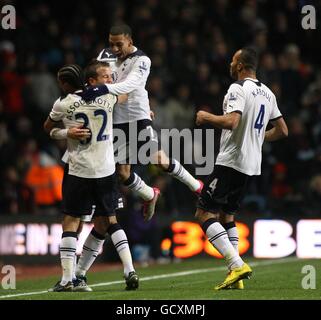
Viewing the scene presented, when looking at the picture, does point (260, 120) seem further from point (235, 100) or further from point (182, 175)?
point (182, 175)

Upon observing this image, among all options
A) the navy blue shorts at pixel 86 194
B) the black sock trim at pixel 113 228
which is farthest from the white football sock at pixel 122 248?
the navy blue shorts at pixel 86 194

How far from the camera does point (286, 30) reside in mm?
20609

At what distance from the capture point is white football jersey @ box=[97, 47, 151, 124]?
1127 centimetres

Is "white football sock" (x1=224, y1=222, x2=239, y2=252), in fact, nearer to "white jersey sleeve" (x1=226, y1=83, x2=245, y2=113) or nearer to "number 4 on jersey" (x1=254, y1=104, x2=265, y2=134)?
"number 4 on jersey" (x1=254, y1=104, x2=265, y2=134)

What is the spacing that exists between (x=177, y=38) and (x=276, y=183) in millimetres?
4033

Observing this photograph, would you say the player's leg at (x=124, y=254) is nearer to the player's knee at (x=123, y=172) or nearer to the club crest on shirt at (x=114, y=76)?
the player's knee at (x=123, y=172)

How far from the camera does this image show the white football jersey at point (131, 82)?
444 inches

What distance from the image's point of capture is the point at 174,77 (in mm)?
20016

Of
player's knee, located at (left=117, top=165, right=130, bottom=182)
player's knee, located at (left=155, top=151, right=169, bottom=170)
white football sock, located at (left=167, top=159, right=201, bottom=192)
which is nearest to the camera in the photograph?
player's knee, located at (left=117, top=165, right=130, bottom=182)

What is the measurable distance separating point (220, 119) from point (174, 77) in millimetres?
9525

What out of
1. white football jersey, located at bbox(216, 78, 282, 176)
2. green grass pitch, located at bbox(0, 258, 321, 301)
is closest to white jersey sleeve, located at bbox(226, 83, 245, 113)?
white football jersey, located at bbox(216, 78, 282, 176)

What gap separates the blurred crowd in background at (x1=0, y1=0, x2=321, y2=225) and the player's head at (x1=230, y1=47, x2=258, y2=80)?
19.4ft
